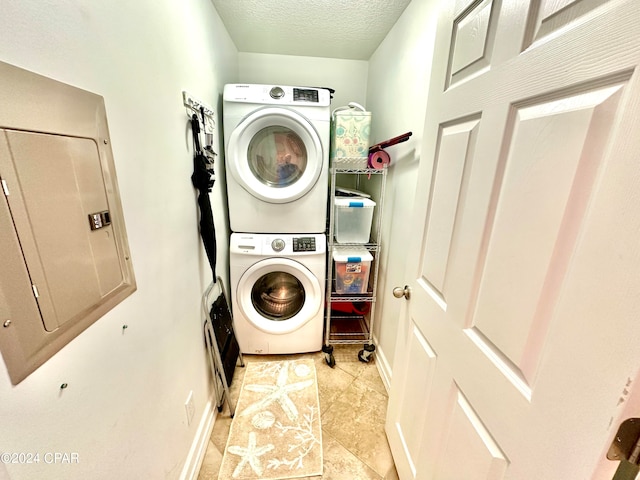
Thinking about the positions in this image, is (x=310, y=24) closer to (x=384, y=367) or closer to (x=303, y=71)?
(x=303, y=71)

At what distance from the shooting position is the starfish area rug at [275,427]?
126cm

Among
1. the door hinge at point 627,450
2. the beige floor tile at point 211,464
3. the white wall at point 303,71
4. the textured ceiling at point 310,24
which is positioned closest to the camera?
the door hinge at point 627,450

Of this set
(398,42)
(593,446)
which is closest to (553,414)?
(593,446)

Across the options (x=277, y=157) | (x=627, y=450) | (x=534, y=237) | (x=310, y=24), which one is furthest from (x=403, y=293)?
(x=310, y=24)

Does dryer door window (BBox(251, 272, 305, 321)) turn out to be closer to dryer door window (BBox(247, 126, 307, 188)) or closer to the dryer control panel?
dryer door window (BBox(247, 126, 307, 188))

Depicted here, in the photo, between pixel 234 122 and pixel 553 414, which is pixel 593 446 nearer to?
pixel 553 414

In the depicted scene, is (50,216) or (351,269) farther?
(351,269)

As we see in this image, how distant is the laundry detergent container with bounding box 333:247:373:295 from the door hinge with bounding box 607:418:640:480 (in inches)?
55.9

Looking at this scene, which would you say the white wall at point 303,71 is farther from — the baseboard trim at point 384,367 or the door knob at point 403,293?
the baseboard trim at point 384,367

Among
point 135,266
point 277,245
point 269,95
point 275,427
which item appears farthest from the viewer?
point 277,245

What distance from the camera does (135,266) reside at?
787 millimetres

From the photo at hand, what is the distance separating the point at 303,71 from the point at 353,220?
1447mm

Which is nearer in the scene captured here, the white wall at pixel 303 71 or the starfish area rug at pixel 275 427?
the starfish area rug at pixel 275 427

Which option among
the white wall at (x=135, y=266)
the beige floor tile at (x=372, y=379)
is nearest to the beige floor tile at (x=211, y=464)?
the white wall at (x=135, y=266)
